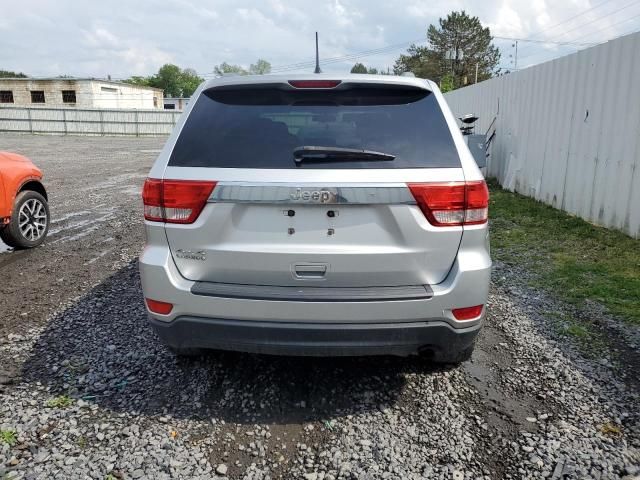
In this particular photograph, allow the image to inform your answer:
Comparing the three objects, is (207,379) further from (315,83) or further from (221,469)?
(315,83)

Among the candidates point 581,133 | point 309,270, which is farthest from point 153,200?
point 581,133

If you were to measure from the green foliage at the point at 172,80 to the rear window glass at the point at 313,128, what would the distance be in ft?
356

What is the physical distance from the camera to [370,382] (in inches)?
126

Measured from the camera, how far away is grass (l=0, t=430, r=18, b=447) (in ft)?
8.53

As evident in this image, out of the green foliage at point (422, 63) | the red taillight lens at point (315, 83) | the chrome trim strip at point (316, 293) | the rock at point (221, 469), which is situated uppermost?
the green foliage at point (422, 63)

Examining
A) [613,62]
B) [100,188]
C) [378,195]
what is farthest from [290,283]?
[100,188]

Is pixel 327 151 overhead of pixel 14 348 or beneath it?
overhead

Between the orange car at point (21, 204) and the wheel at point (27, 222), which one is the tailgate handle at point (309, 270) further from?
the wheel at point (27, 222)

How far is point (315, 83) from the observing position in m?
2.82

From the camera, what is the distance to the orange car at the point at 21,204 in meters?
5.79

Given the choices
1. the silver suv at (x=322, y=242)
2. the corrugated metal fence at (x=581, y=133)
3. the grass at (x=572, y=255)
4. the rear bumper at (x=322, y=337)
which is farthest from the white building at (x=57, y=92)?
the rear bumper at (x=322, y=337)

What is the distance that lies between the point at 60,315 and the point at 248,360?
Answer: 191 cm

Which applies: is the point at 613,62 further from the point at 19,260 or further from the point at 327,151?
the point at 19,260

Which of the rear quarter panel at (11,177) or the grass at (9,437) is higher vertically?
the rear quarter panel at (11,177)
